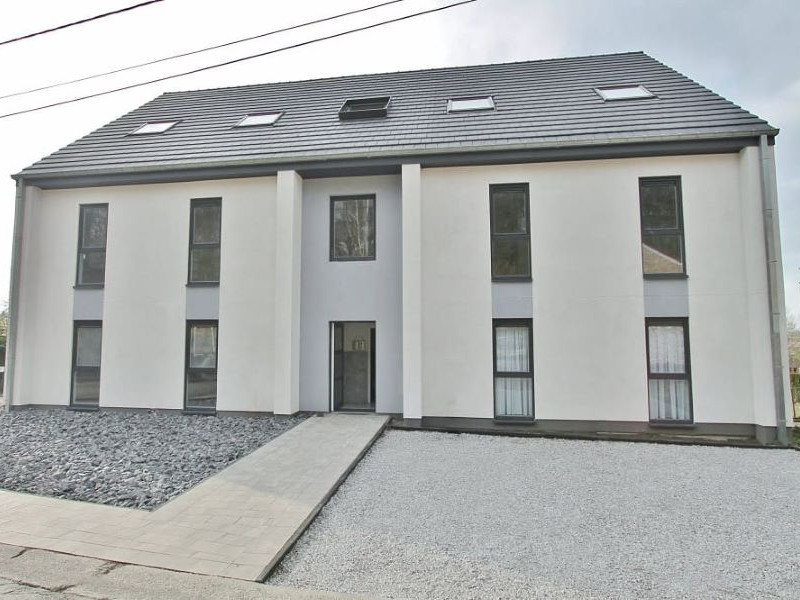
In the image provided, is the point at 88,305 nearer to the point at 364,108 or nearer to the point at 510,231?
the point at 364,108

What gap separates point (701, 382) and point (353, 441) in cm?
544

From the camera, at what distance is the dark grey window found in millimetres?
7898

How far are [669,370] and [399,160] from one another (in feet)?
18.5

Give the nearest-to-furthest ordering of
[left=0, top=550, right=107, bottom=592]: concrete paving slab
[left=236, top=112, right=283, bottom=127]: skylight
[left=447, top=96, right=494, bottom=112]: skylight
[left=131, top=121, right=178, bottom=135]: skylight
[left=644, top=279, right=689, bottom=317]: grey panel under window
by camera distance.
Result: [left=0, top=550, right=107, bottom=592]: concrete paving slab
[left=644, top=279, right=689, bottom=317]: grey panel under window
[left=447, top=96, right=494, bottom=112]: skylight
[left=236, top=112, right=283, bottom=127]: skylight
[left=131, top=121, right=178, bottom=135]: skylight

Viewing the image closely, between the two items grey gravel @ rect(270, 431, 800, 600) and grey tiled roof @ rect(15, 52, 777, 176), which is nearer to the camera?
grey gravel @ rect(270, 431, 800, 600)

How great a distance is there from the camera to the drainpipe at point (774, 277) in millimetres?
6172

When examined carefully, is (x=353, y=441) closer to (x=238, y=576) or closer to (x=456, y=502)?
(x=456, y=502)

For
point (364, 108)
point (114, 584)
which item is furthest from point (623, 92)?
point (114, 584)

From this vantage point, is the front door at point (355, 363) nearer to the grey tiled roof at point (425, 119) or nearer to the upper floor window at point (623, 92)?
the grey tiled roof at point (425, 119)

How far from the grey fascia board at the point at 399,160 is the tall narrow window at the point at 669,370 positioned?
2856 mm

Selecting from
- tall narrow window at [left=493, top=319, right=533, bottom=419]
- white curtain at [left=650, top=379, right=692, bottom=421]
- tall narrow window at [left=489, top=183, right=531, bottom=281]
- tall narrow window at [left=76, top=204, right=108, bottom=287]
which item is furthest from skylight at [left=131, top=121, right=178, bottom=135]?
white curtain at [left=650, top=379, right=692, bottom=421]

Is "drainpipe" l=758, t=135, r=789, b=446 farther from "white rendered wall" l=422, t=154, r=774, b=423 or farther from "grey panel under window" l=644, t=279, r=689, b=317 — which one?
"grey panel under window" l=644, t=279, r=689, b=317

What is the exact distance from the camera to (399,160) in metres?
7.36

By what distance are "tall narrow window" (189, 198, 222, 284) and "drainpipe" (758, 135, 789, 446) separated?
360 inches
